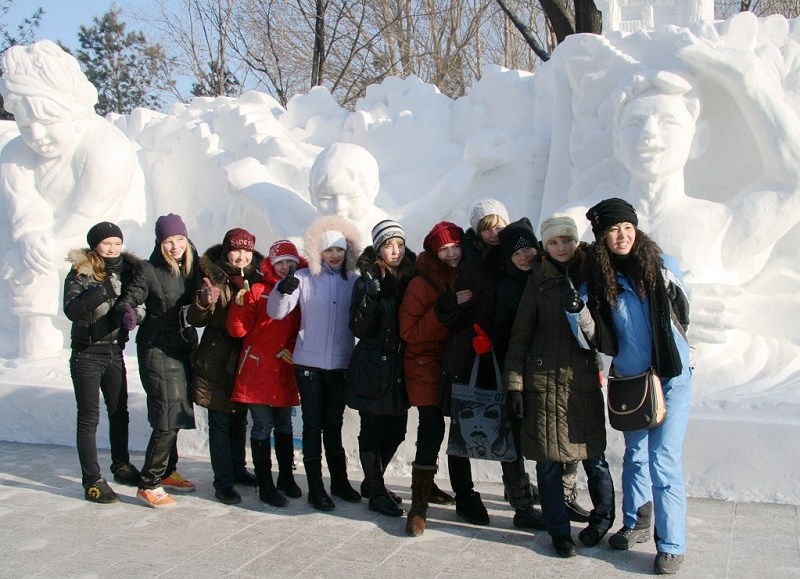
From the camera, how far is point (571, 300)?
315 cm

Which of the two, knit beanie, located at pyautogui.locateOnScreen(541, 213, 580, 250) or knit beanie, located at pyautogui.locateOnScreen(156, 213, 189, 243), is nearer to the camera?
knit beanie, located at pyautogui.locateOnScreen(541, 213, 580, 250)

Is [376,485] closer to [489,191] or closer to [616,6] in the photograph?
[489,191]

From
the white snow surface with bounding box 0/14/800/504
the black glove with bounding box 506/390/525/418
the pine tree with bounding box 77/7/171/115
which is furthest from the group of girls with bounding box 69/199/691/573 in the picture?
the pine tree with bounding box 77/7/171/115

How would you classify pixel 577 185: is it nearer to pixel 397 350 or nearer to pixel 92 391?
pixel 397 350

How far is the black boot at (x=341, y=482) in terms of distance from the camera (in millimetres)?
4094

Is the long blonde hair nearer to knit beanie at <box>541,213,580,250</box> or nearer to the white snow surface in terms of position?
the white snow surface

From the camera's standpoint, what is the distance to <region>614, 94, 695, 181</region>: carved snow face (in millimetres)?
4492

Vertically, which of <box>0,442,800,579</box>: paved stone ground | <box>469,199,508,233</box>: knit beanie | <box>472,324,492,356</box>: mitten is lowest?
<box>0,442,800,579</box>: paved stone ground

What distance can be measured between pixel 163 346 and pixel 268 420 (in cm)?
60

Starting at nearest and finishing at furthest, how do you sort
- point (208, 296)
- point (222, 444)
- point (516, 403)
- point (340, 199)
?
point (516, 403), point (208, 296), point (222, 444), point (340, 199)

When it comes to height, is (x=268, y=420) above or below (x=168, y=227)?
below

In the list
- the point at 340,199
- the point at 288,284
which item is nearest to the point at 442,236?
the point at 288,284

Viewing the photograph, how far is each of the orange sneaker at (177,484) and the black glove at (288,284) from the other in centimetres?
121

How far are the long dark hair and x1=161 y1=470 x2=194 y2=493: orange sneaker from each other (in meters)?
2.26
